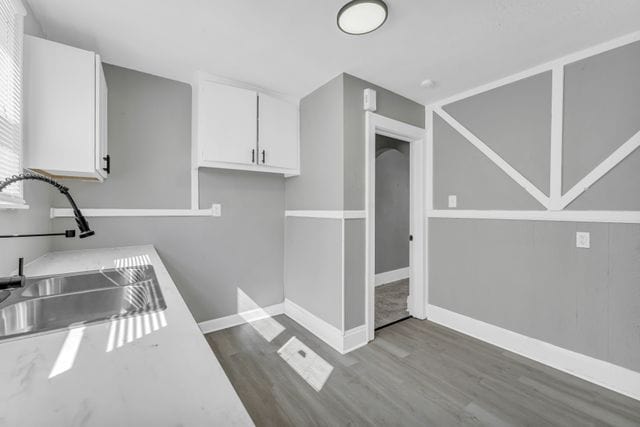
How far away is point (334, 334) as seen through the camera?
244 cm

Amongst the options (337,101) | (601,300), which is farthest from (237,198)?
(601,300)

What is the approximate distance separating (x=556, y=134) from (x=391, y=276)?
296 cm

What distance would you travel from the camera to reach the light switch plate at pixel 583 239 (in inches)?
78.4

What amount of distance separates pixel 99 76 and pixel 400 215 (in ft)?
13.7

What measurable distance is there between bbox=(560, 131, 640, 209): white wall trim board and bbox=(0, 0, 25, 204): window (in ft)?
11.0

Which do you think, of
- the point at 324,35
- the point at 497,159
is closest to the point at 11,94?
the point at 324,35

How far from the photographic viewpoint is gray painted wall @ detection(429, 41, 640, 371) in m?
1.85

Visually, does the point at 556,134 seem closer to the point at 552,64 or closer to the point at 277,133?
the point at 552,64

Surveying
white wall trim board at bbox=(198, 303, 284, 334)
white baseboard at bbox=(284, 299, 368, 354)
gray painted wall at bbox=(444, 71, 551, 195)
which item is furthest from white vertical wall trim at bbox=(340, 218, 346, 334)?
gray painted wall at bbox=(444, 71, 551, 195)

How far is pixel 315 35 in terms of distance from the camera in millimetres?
1867

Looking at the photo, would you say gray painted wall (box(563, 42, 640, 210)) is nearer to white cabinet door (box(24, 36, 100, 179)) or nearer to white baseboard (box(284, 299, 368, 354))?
white baseboard (box(284, 299, 368, 354))

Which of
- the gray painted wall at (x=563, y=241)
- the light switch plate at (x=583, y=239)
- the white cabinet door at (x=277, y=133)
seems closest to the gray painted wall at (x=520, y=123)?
the gray painted wall at (x=563, y=241)

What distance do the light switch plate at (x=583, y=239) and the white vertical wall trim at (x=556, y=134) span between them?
0.75 feet

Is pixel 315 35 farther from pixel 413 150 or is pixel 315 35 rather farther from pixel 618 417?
pixel 618 417
